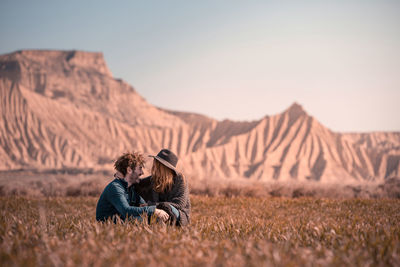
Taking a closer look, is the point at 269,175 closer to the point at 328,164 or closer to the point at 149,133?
the point at 328,164

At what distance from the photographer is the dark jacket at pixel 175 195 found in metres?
4.93

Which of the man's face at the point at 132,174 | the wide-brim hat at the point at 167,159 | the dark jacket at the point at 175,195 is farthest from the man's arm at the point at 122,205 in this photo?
the wide-brim hat at the point at 167,159

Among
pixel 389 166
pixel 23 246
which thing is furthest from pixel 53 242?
pixel 389 166

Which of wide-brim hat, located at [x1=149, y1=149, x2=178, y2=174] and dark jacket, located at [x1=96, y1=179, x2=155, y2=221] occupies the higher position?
wide-brim hat, located at [x1=149, y1=149, x2=178, y2=174]

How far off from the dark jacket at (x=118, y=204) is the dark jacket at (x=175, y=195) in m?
0.33

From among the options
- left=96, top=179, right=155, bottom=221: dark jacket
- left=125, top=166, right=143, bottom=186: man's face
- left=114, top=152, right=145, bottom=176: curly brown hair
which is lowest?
left=96, top=179, right=155, bottom=221: dark jacket

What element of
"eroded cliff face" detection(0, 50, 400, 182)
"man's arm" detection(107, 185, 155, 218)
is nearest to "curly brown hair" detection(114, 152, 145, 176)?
"man's arm" detection(107, 185, 155, 218)

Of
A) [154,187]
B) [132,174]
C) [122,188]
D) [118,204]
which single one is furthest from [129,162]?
[118,204]

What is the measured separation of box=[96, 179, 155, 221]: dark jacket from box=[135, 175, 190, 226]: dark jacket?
0.33 m

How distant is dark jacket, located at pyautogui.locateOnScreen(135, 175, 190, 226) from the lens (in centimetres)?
493

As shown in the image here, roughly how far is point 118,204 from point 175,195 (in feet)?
2.78

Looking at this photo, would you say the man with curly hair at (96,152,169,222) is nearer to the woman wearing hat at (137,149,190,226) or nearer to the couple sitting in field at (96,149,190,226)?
the couple sitting in field at (96,149,190,226)

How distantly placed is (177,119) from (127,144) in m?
25.0

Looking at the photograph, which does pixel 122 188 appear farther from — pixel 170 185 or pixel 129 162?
pixel 170 185
